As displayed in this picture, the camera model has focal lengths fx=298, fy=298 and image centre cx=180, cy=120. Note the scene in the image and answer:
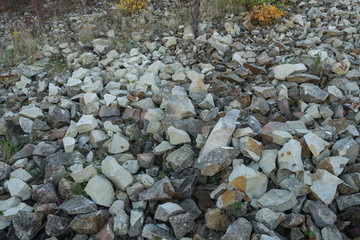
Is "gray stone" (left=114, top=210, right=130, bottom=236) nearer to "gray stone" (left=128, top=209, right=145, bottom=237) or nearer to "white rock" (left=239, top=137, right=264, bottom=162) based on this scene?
"gray stone" (left=128, top=209, right=145, bottom=237)

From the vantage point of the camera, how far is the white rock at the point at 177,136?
294 cm

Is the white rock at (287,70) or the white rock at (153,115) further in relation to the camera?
the white rock at (287,70)

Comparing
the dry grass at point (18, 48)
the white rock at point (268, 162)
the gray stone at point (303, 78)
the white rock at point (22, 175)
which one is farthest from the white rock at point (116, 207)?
the dry grass at point (18, 48)

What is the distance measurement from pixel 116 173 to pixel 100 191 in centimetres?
21

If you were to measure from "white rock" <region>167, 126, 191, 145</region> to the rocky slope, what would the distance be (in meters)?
0.01

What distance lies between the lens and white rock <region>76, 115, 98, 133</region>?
10.8 ft

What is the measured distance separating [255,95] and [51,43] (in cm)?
425

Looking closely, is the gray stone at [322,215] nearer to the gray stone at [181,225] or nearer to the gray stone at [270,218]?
the gray stone at [270,218]

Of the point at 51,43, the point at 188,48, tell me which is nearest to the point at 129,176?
the point at 188,48

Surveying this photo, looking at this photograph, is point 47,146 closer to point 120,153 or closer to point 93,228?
point 120,153

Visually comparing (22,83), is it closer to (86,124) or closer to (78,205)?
(86,124)

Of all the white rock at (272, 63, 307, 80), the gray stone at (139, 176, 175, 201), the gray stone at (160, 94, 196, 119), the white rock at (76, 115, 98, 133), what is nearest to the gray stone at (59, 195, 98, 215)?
the gray stone at (139, 176, 175, 201)

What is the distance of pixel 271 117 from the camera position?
3258 millimetres

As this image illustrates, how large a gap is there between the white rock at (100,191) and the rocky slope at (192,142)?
0.01m
